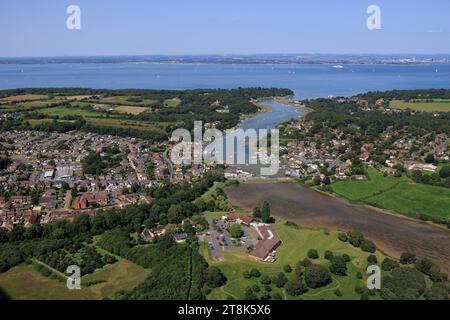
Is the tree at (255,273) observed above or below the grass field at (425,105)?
below

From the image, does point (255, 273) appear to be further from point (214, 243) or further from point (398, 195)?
point (398, 195)

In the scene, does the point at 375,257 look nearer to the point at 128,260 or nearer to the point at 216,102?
the point at 128,260

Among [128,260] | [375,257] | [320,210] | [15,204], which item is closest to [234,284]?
[128,260]

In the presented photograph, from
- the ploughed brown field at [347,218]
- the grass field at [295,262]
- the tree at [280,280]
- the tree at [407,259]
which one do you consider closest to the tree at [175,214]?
the grass field at [295,262]

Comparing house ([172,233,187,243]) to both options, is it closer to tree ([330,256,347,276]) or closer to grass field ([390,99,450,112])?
tree ([330,256,347,276])

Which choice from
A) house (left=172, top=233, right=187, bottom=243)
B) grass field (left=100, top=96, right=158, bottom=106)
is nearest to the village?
house (left=172, top=233, right=187, bottom=243)

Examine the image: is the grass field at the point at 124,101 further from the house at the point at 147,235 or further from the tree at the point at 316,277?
the tree at the point at 316,277

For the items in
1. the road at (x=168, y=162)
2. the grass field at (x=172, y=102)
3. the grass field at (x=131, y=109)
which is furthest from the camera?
the grass field at (x=172, y=102)
